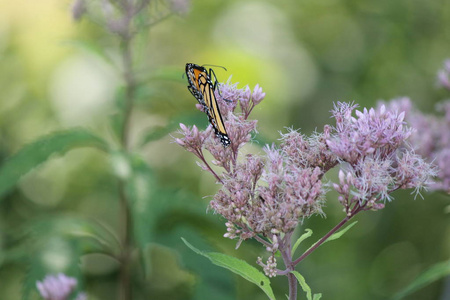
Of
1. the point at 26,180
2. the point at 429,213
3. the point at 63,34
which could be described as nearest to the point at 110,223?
the point at 26,180

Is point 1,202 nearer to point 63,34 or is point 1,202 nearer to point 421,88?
point 63,34

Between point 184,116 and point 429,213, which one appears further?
point 429,213

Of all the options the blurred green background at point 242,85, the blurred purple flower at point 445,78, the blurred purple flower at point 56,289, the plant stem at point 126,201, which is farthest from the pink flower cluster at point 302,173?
the blurred green background at point 242,85

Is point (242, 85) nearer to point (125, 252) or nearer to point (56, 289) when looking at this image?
point (125, 252)

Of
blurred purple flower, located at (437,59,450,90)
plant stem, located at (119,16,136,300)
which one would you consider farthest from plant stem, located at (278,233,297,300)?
blurred purple flower, located at (437,59,450,90)

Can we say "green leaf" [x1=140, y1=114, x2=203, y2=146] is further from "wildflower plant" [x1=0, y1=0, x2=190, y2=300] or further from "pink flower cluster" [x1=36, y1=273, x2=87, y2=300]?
"pink flower cluster" [x1=36, y1=273, x2=87, y2=300]
